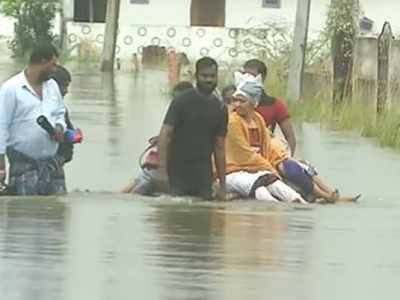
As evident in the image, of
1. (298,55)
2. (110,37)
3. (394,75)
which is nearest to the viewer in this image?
(394,75)

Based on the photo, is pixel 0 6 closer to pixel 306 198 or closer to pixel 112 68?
pixel 112 68

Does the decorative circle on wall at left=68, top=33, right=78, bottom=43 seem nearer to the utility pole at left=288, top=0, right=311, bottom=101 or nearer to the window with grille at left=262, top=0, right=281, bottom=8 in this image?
the window with grille at left=262, top=0, right=281, bottom=8

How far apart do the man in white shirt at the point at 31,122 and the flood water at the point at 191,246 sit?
26 cm

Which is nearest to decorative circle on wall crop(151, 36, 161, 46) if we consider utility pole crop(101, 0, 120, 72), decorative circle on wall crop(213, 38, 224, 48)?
decorative circle on wall crop(213, 38, 224, 48)

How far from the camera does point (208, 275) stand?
941 cm

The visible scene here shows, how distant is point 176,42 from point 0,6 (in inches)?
373

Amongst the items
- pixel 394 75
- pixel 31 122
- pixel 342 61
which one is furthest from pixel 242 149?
pixel 342 61

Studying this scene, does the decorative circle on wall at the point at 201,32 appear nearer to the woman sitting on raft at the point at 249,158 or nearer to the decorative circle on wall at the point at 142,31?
the decorative circle on wall at the point at 142,31

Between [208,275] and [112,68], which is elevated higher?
[208,275]

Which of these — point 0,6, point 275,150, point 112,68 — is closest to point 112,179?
point 275,150

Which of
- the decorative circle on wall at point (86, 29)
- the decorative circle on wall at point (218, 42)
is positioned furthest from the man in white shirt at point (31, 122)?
the decorative circle on wall at point (86, 29)

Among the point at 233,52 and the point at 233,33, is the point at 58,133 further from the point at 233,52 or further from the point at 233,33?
the point at 233,33

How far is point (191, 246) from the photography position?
35.0 ft

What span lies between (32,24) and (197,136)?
40.4 m
